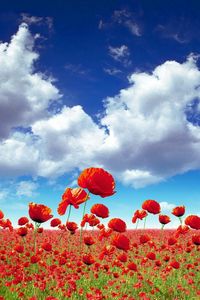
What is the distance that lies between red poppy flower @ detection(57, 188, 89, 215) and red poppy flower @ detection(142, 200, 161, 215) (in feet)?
12.4

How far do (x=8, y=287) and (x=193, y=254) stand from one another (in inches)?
298

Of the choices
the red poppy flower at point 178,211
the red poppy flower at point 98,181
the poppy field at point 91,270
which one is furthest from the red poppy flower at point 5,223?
the red poppy flower at point 98,181

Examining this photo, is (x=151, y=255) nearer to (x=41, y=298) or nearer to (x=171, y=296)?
(x=171, y=296)

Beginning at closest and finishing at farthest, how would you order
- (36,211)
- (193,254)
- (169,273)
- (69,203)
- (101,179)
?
1. (101,179)
2. (69,203)
3. (36,211)
4. (169,273)
5. (193,254)

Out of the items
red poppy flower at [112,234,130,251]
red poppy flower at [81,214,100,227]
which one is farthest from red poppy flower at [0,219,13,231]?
red poppy flower at [112,234,130,251]

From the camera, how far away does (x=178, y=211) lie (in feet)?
31.2

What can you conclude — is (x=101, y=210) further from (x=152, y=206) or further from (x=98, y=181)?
(x=98, y=181)

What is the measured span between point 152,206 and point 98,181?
14.3 feet

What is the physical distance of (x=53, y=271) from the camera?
7.74 m

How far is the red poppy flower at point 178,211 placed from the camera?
9477 mm

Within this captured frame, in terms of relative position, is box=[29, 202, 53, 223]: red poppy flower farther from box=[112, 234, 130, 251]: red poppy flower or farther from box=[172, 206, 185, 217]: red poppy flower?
box=[172, 206, 185, 217]: red poppy flower

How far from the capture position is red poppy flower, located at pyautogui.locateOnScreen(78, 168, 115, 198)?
→ 512 centimetres

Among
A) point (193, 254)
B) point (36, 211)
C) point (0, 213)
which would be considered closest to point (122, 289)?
point (36, 211)

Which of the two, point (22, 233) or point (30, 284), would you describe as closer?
point (30, 284)
